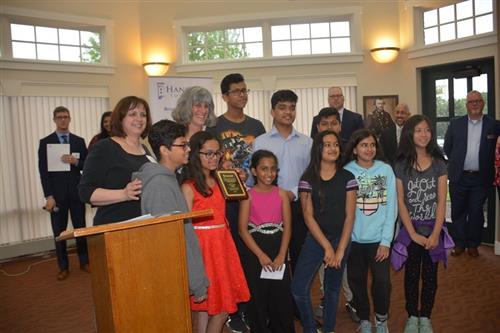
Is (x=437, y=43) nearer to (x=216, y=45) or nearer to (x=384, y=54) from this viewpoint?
(x=384, y=54)

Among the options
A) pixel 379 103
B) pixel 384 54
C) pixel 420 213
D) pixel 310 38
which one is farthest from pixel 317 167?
pixel 310 38

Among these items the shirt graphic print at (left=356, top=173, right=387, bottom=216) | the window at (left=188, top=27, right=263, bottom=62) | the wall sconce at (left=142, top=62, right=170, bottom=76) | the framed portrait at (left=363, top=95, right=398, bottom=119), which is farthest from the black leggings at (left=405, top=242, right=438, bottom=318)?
the wall sconce at (left=142, top=62, right=170, bottom=76)

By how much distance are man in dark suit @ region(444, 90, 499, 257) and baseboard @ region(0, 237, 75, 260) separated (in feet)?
16.5

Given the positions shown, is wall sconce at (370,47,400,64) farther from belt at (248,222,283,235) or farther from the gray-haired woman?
belt at (248,222,283,235)

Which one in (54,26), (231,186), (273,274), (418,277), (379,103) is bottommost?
(418,277)

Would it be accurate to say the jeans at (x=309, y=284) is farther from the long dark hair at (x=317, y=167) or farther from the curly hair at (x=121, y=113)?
the curly hair at (x=121, y=113)

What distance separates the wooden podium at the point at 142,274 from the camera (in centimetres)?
165

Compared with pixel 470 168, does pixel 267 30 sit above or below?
above

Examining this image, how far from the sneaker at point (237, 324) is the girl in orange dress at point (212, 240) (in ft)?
2.60

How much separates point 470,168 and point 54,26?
5.52 metres

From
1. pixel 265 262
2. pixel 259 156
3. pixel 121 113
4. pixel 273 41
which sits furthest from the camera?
pixel 273 41

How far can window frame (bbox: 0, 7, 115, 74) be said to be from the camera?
5867 mm

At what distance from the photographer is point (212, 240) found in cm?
258

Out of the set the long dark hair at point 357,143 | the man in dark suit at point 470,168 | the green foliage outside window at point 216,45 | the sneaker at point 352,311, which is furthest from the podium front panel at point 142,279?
the green foliage outside window at point 216,45
